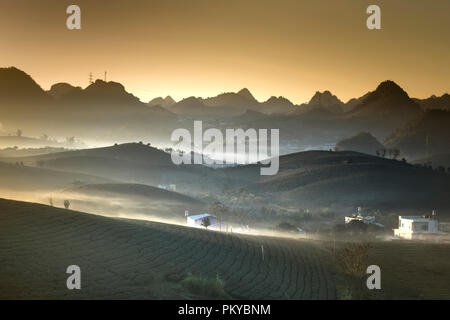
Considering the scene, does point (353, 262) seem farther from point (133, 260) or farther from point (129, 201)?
point (129, 201)

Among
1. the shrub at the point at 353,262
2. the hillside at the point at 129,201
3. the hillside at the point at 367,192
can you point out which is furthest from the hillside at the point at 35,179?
the shrub at the point at 353,262

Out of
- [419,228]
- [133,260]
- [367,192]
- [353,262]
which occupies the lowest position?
[353,262]

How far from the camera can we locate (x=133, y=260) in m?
45.3

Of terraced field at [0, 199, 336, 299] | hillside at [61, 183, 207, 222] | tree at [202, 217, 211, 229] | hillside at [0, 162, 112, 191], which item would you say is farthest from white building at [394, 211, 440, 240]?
hillside at [0, 162, 112, 191]

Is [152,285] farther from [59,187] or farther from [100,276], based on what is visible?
[59,187]

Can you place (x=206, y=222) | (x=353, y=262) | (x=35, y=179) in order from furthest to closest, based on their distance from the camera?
1. (x=35, y=179)
2. (x=206, y=222)
3. (x=353, y=262)

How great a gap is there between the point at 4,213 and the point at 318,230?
69554 mm

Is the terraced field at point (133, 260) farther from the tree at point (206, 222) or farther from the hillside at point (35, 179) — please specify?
the hillside at point (35, 179)

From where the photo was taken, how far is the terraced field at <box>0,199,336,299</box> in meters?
37.0

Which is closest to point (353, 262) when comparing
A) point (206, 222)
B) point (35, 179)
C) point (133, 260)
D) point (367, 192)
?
point (133, 260)

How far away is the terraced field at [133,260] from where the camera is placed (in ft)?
121

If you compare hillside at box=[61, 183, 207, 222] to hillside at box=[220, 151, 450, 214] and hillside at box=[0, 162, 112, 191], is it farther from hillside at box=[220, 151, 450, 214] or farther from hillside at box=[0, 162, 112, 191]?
hillside at box=[220, 151, 450, 214]
